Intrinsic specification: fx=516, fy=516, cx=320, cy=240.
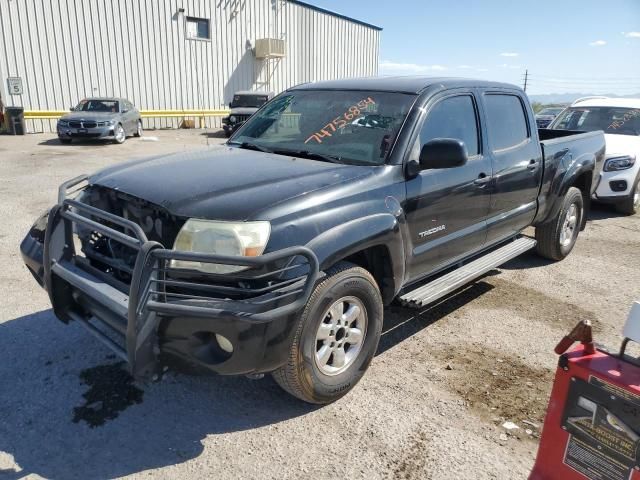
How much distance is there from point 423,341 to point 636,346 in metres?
1.63

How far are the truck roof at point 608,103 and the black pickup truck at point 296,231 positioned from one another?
5820mm

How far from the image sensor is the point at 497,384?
11.0 ft

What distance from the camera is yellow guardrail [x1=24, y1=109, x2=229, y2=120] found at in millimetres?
19188

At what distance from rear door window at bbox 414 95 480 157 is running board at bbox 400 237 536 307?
0.93 meters

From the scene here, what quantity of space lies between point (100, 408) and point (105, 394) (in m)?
0.14

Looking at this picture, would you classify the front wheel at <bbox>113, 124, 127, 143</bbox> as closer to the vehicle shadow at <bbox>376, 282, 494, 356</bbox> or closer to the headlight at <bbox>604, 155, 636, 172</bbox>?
the headlight at <bbox>604, 155, 636, 172</bbox>

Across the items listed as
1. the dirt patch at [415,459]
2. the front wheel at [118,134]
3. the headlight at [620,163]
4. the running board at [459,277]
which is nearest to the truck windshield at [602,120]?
the headlight at [620,163]

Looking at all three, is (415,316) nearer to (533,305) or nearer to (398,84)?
(533,305)

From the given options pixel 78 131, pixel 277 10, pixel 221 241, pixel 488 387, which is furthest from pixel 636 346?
pixel 277 10

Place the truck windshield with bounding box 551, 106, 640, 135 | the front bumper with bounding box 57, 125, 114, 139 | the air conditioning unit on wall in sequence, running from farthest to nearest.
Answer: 1. the air conditioning unit on wall
2. the front bumper with bounding box 57, 125, 114, 139
3. the truck windshield with bounding box 551, 106, 640, 135

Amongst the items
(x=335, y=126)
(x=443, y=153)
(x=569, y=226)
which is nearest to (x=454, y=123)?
(x=443, y=153)

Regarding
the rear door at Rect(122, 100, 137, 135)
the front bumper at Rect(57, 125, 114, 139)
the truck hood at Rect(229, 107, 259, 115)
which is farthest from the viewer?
the truck hood at Rect(229, 107, 259, 115)

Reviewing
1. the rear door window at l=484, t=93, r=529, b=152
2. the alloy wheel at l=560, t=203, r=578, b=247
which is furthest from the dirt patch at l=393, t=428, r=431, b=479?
the alloy wheel at l=560, t=203, r=578, b=247

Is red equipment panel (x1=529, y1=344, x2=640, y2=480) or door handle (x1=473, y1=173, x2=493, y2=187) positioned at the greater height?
door handle (x1=473, y1=173, x2=493, y2=187)
